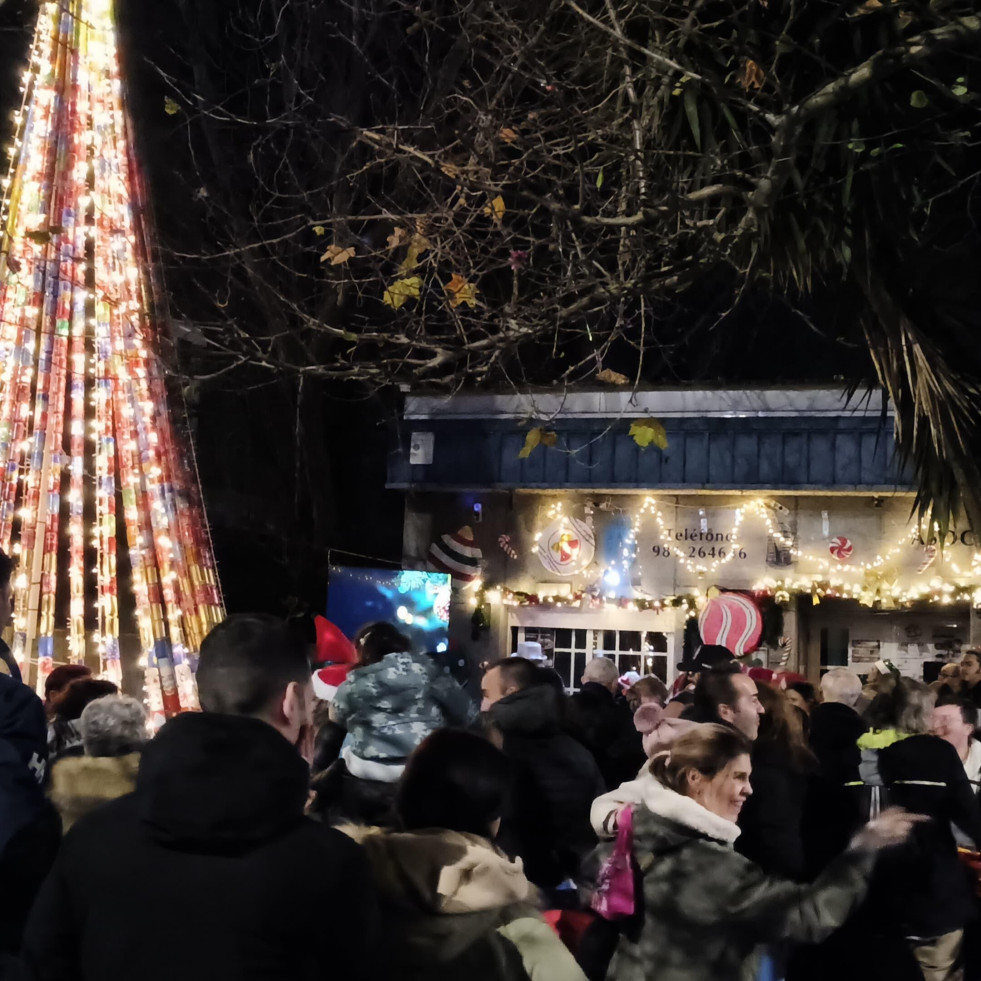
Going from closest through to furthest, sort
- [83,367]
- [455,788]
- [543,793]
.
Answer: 1. [455,788]
2. [543,793]
3. [83,367]

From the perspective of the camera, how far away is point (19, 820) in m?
2.98

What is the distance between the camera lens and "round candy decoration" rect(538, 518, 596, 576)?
47.0 ft

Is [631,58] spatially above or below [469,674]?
above

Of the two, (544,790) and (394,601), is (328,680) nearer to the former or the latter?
(544,790)

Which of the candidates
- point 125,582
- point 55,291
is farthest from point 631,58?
point 125,582

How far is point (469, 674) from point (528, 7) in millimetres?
9522

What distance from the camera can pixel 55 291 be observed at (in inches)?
268

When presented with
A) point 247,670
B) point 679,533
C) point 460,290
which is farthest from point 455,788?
point 679,533

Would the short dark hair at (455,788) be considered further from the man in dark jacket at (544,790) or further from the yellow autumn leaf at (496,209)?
the yellow autumn leaf at (496,209)

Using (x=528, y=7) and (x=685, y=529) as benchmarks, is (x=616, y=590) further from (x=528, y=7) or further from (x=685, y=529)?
(x=528, y=7)

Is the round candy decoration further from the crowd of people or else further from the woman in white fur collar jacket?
the woman in white fur collar jacket

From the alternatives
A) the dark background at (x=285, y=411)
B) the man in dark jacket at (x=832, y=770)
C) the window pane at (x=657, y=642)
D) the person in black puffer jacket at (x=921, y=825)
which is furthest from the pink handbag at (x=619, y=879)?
the window pane at (x=657, y=642)

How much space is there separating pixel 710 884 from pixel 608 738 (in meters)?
3.07

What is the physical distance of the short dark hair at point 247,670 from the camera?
9.03ft
